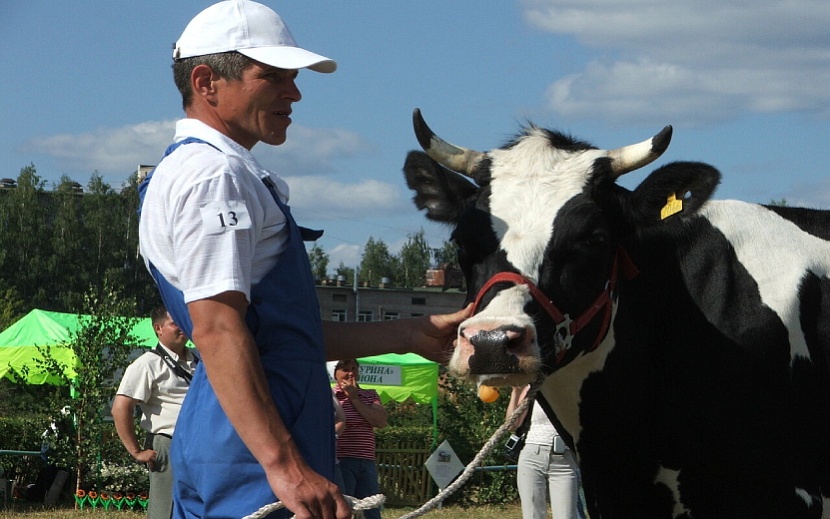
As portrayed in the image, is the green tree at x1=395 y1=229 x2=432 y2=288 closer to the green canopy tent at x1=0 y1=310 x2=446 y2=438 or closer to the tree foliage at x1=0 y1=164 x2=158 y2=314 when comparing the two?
the tree foliage at x1=0 y1=164 x2=158 y2=314

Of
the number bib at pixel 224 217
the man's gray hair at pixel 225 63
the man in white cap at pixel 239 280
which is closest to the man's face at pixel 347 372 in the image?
the man in white cap at pixel 239 280

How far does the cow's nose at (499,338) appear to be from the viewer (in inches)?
137

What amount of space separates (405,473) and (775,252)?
1135 cm

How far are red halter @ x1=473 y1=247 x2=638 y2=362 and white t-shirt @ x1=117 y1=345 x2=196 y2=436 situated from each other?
4870mm

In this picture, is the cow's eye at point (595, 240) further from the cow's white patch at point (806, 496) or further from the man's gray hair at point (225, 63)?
the man's gray hair at point (225, 63)

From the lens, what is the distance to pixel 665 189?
14.7 ft

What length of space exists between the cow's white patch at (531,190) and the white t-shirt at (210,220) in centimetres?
148

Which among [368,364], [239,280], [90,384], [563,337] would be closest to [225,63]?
[239,280]

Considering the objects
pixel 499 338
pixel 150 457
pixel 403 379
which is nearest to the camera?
pixel 499 338

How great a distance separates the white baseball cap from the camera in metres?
2.64

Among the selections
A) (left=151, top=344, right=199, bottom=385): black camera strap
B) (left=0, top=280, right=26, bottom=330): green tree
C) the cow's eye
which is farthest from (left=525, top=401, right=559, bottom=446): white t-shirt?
(left=0, top=280, right=26, bottom=330): green tree

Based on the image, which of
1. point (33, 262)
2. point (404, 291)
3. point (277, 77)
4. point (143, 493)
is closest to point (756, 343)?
point (277, 77)

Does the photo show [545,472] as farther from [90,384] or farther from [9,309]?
[9,309]

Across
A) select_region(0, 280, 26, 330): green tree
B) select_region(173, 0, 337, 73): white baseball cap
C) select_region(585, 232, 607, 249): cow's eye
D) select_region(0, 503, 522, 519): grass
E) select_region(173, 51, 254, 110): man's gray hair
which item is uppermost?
select_region(0, 280, 26, 330): green tree
